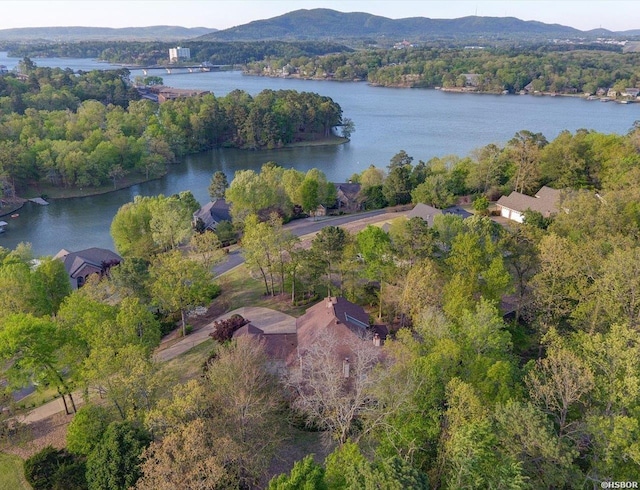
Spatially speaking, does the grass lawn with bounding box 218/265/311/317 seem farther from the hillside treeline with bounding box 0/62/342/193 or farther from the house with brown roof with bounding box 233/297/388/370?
the hillside treeline with bounding box 0/62/342/193

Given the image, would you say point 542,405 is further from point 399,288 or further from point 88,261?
point 88,261

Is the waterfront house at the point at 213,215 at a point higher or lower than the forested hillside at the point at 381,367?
lower

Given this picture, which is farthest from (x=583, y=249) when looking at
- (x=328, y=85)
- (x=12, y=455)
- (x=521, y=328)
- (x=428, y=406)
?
(x=328, y=85)

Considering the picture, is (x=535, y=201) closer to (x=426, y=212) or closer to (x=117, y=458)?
(x=426, y=212)

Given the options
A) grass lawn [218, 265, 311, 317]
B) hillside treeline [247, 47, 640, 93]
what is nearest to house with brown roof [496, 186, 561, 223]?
grass lawn [218, 265, 311, 317]

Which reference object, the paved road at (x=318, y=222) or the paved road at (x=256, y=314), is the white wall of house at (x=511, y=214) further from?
the paved road at (x=318, y=222)

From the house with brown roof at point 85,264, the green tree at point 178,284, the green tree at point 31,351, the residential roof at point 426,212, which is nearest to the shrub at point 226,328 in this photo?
the green tree at point 178,284
